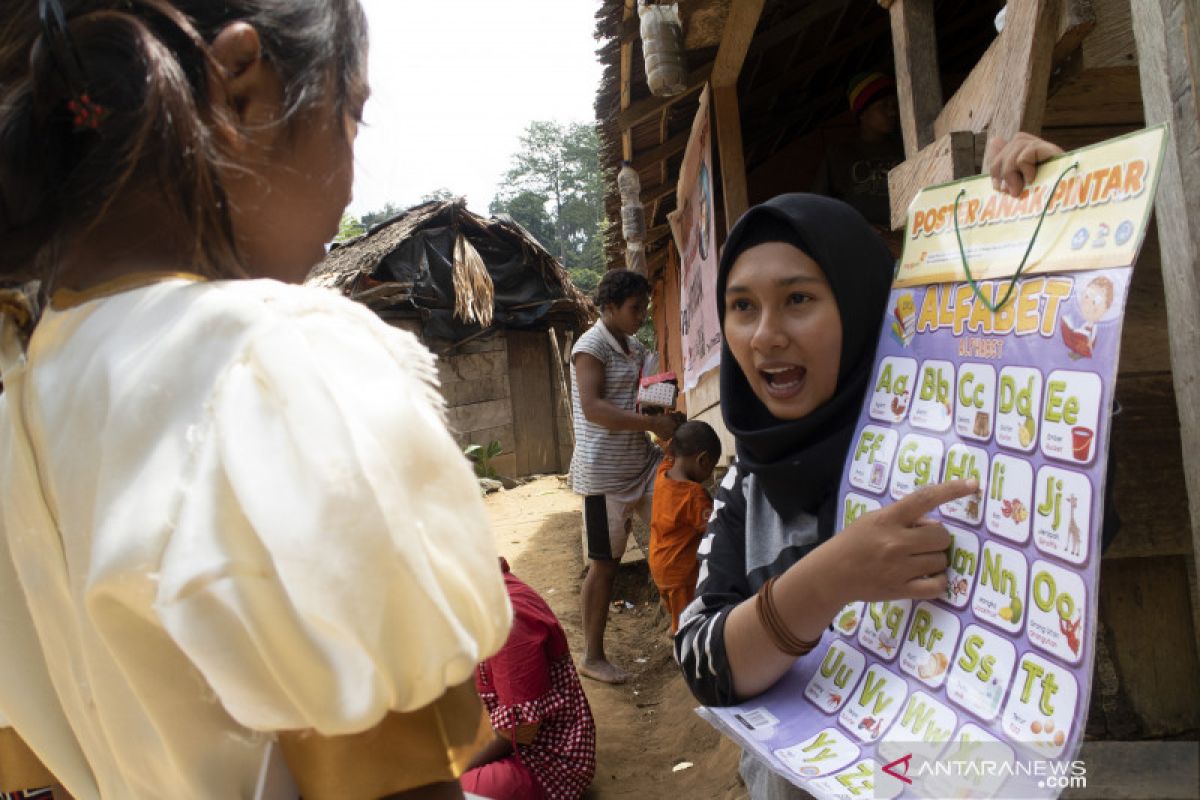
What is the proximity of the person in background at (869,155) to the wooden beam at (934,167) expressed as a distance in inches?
88.5

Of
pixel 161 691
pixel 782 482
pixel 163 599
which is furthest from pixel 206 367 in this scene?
pixel 782 482

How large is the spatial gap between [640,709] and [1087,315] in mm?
3808

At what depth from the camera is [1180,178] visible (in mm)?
1046

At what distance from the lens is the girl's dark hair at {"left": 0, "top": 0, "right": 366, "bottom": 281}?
652mm

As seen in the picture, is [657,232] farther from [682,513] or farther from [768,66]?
[682,513]

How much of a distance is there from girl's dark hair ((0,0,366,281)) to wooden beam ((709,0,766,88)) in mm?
2786

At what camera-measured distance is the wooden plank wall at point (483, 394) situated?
1289 cm

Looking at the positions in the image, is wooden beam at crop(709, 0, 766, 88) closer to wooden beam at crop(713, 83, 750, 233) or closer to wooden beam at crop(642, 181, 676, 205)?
wooden beam at crop(713, 83, 750, 233)

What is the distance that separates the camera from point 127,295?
2.18 feet

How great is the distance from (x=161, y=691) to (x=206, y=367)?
0.28 m

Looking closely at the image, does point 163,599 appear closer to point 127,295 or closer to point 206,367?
point 206,367

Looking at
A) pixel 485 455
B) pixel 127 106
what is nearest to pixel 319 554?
pixel 127 106

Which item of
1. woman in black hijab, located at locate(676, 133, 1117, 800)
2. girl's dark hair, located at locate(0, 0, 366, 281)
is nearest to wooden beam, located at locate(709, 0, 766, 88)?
woman in black hijab, located at locate(676, 133, 1117, 800)

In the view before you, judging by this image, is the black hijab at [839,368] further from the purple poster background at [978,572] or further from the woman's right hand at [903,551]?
the woman's right hand at [903,551]
